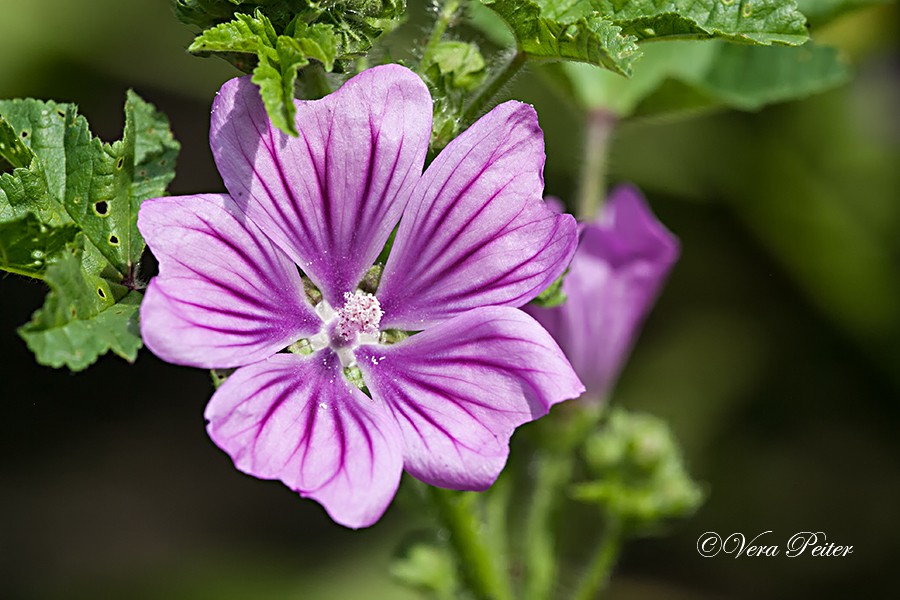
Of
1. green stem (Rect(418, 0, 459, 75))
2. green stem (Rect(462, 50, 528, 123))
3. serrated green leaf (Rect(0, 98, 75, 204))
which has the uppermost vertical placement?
green stem (Rect(418, 0, 459, 75))

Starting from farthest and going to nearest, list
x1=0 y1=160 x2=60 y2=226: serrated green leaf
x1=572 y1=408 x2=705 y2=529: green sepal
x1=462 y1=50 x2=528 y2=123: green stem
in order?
x1=572 y1=408 x2=705 y2=529: green sepal, x1=462 y1=50 x2=528 y2=123: green stem, x1=0 y1=160 x2=60 y2=226: serrated green leaf

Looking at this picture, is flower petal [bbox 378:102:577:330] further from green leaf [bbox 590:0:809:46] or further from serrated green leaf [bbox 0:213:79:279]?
serrated green leaf [bbox 0:213:79:279]

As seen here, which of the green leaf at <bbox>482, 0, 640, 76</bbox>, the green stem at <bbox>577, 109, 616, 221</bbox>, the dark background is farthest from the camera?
→ the dark background

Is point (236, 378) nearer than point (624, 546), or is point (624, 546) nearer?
point (236, 378)

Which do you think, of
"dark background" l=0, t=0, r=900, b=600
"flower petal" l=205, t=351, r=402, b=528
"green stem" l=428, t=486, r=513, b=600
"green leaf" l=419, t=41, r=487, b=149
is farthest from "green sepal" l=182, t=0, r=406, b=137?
"dark background" l=0, t=0, r=900, b=600

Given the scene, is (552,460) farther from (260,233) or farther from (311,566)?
(311,566)

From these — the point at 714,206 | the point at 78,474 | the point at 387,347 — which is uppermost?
the point at 387,347

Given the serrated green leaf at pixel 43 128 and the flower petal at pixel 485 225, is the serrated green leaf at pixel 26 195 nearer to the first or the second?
the serrated green leaf at pixel 43 128

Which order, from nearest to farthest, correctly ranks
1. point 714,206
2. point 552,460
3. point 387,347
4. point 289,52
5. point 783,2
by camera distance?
point 289,52 → point 783,2 → point 387,347 → point 552,460 → point 714,206

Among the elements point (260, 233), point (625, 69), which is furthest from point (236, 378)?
point (625, 69)
